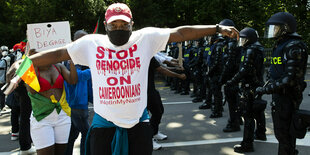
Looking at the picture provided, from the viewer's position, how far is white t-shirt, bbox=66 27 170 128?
2.19m

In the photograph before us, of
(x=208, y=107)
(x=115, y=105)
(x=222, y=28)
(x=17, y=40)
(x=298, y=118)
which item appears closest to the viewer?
(x=115, y=105)

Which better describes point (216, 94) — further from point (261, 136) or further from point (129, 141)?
point (129, 141)

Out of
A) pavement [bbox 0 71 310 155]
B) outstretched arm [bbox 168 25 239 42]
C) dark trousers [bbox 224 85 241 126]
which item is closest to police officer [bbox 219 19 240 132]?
dark trousers [bbox 224 85 241 126]

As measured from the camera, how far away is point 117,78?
2.19 m

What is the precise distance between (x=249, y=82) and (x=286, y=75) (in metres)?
1.50

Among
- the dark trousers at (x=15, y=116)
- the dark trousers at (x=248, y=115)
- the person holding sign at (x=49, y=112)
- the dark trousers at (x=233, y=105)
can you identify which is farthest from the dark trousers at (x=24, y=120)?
the dark trousers at (x=233, y=105)

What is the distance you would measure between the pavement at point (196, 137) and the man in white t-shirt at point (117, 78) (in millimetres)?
2776

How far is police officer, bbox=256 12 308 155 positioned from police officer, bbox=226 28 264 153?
1.03m

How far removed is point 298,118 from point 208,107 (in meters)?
5.09

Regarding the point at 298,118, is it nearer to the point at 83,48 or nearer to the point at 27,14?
the point at 83,48

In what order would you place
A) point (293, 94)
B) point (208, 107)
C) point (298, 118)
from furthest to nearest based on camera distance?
point (208, 107), point (293, 94), point (298, 118)

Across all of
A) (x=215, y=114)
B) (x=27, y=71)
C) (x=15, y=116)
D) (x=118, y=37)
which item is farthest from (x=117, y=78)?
(x=215, y=114)

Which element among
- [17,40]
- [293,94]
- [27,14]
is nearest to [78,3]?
[27,14]

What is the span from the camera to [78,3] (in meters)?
16.3
